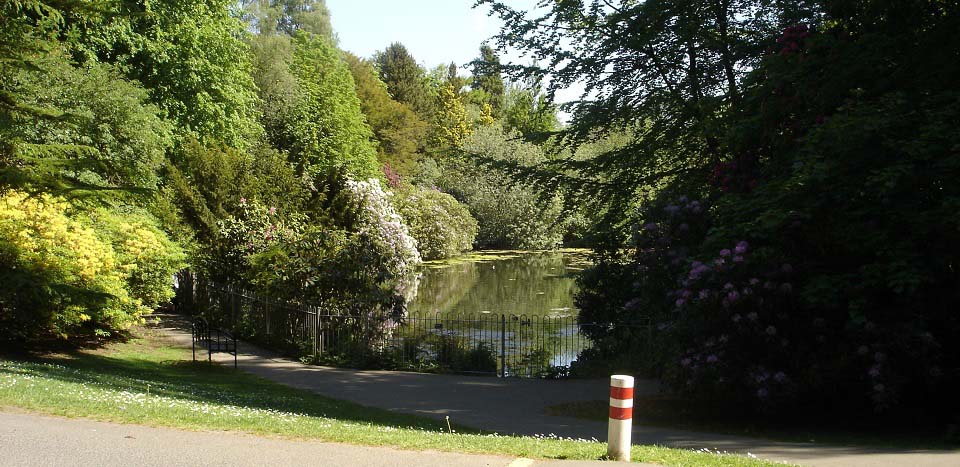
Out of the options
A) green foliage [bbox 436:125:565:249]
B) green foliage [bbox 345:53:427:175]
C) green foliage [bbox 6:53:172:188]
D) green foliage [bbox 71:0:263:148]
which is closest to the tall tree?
green foliage [bbox 6:53:172:188]

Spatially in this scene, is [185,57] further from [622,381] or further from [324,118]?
[622,381]

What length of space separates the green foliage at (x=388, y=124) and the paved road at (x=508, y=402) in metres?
43.8

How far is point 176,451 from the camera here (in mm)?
7090

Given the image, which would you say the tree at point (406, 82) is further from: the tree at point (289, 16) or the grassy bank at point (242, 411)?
the grassy bank at point (242, 411)

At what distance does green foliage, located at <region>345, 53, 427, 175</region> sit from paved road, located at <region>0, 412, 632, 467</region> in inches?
2133

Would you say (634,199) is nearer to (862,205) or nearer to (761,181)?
(761,181)

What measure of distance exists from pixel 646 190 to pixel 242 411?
12.7m

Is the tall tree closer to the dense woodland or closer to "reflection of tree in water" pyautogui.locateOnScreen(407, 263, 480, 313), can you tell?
the dense woodland

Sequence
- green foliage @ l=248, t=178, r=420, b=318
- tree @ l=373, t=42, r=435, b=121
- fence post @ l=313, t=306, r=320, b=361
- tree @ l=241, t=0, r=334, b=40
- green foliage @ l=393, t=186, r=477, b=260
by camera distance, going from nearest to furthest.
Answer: fence post @ l=313, t=306, r=320, b=361 → green foliage @ l=248, t=178, r=420, b=318 → green foliage @ l=393, t=186, r=477, b=260 → tree @ l=241, t=0, r=334, b=40 → tree @ l=373, t=42, r=435, b=121

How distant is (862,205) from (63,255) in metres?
13.9

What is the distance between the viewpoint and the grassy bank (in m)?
8.17

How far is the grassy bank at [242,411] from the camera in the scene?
817 centimetres

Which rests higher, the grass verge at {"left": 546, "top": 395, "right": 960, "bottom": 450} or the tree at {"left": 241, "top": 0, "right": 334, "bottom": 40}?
the tree at {"left": 241, "top": 0, "right": 334, "bottom": 40}

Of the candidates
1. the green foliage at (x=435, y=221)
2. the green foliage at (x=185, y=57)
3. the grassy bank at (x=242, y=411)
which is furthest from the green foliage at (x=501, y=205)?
the grassy bank at (x=242, y=411)
